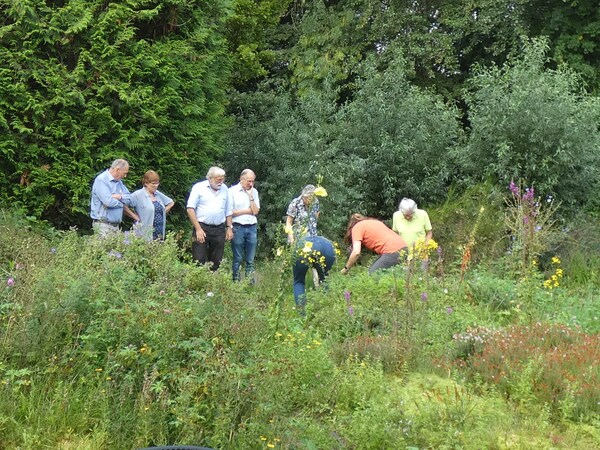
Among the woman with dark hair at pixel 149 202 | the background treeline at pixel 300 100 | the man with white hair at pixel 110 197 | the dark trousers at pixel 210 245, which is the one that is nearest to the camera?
the man with white hair at pixel 110 197

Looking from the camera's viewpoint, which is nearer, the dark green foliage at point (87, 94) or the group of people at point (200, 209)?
the group of people at point (200, 209)

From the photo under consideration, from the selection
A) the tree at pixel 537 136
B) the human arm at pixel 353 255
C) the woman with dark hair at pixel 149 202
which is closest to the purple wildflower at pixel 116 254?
the woman with dark hair at pixel 149 202

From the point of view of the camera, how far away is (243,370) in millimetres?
4234

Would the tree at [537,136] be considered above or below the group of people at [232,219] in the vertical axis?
above

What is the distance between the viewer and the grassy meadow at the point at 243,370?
4.16 meters

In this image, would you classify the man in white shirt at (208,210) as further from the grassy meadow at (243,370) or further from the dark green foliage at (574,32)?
the dark green foliage at (574,32)

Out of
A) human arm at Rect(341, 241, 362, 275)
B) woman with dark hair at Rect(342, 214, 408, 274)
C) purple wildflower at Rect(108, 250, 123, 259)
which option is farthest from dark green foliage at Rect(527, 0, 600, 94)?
purple wildflower at Rect(108, 250, 123, 259)

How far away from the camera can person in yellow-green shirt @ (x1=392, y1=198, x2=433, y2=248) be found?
9.41 meters

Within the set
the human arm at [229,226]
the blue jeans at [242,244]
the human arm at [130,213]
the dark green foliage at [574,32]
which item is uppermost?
the dark green foliage at [574,32]

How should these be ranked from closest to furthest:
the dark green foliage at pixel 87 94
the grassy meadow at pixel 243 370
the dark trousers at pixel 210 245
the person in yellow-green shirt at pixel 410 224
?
the grassy meadow at pixel 243 370 → the dark green foliage at pixel 87 94 → the dark trousers at pixel 210 245 → the person in yellow-green shirt at pixel 410 224

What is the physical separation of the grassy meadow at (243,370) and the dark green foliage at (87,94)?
2836 millimetres

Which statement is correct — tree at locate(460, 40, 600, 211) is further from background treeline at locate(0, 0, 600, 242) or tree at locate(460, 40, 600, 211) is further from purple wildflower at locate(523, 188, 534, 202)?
purple wildflower at locate(523, 188, 534, 202)

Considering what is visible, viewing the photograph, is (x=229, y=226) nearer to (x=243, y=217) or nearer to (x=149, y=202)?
(x=243, y=217)

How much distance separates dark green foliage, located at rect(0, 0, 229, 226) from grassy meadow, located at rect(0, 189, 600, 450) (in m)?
2.84
